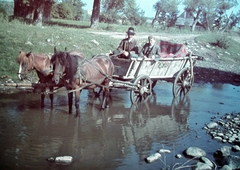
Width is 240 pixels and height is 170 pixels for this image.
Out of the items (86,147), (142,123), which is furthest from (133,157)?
(142,123)

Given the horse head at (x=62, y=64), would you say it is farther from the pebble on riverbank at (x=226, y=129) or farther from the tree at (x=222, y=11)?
the tree at (x=222, y=11)

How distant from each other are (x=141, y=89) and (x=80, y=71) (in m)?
2.90

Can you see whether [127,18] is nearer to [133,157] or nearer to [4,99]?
[4,99]

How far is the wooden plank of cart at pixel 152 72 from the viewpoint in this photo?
9.34 metres

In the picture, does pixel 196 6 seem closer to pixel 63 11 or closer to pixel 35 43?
pixel 63 11

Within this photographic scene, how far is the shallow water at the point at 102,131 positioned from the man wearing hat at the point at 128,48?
6.30ft

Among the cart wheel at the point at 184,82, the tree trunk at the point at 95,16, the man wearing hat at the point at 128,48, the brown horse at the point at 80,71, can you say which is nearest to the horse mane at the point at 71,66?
the brown horse at the point at 80,71

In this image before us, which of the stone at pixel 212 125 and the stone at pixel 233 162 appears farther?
the stone at pixel 212 125

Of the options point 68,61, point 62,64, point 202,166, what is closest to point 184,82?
point 68,61

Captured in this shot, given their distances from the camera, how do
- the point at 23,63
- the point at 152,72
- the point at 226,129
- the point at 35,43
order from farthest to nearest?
Result: the point at 35,43, the point at 152,72, the point at 226,129, the point at 23,63

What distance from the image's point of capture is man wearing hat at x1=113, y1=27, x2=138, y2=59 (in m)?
9.54

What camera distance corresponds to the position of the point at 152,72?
1016cm

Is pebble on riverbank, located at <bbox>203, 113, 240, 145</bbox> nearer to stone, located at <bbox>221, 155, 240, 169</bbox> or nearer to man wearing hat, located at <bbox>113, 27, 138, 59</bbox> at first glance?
stone, located at <bbox>221, 155, 240, 169</bbox>

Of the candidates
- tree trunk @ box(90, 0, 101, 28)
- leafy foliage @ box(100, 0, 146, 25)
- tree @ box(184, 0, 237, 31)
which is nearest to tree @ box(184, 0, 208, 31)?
tree @ box(184, 0, 237, 31)
